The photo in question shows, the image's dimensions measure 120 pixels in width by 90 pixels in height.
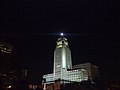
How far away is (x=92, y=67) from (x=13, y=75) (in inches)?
2821

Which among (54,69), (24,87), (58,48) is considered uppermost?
(58,48)

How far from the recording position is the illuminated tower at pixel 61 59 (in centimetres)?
11799

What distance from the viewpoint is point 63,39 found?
435ft

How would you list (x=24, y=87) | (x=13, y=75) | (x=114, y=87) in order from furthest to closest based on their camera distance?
(x=114, y=87), (x=13, y=75), (x=24, y=87)

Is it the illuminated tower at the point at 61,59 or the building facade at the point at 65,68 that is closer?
the building facade at the point at 65,68

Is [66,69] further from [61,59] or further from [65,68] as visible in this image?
[61,59]

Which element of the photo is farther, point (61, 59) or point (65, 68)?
point (61, 59)

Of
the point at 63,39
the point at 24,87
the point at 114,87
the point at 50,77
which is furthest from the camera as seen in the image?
the point at 63,39

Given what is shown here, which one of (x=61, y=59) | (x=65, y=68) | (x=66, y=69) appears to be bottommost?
(x=66, y=69)

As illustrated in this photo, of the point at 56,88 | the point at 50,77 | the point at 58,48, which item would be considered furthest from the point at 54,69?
the point at 56,88

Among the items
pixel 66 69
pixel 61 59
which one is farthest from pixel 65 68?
pixel 61 59

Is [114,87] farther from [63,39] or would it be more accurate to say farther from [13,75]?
[63,39]

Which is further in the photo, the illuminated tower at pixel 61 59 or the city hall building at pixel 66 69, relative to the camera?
the illuminated tower at pixel 61 59

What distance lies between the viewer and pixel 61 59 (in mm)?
122125
